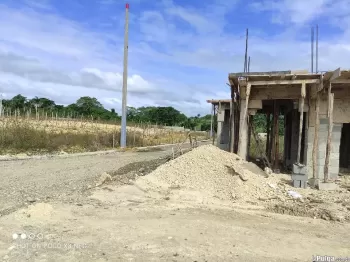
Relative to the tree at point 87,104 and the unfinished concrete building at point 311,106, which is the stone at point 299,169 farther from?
the tree at point 87,104

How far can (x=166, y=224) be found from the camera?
6.92 m

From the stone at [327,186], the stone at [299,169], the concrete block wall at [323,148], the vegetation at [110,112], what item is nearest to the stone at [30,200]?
the stone at [299,169]

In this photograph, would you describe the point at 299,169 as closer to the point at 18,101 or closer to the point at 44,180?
the point at 44,180

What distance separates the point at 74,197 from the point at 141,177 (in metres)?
2.23

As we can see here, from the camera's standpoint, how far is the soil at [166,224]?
5461 mm

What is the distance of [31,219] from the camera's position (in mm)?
6844

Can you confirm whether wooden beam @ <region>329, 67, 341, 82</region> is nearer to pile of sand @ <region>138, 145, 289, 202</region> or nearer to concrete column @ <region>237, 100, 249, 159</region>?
concrete column @ <region>237, 100, 249, 159</region>

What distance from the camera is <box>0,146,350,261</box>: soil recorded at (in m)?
5.46

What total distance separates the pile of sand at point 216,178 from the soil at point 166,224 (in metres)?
0.03

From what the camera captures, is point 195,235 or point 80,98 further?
point 80,98

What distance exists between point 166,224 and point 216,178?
11.9 feet

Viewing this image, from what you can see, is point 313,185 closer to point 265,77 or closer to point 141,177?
point 265,77

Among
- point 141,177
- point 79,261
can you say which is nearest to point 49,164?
point 141,177

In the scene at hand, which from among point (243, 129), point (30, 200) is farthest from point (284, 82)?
point (30, 200)
